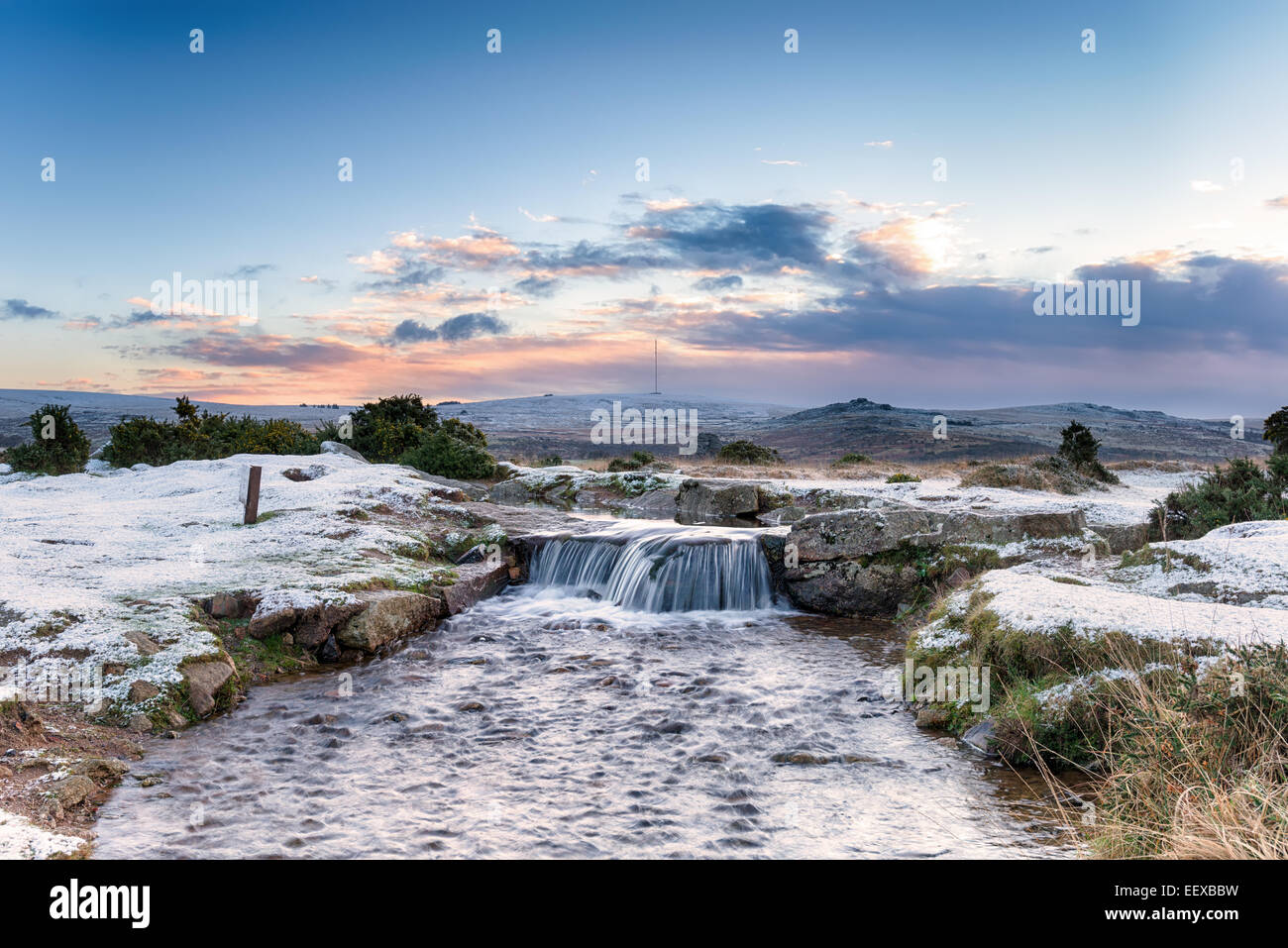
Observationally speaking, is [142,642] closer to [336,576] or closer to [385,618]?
[385,618]

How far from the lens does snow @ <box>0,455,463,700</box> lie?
9781 millimetres

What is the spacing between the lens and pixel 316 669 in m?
11.0

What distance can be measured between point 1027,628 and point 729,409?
167801 mm

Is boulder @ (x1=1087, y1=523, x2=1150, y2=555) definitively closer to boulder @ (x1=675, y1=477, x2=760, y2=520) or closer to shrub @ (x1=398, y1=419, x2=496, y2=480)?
boulder @ (x1=675, y1=477, x2=760, y2=520)

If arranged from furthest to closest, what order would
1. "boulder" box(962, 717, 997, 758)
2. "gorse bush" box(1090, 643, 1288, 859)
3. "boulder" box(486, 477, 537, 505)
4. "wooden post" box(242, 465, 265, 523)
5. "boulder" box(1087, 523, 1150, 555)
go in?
1. "boulder" box(486, 477, 537, 505)
2. "wooden post" box(242, 465, 265, 523)
3. "boulder" box(1087, 523, 1150, 555)
4. "boulder" box(962, 717, 997, 758)
5. "gorse bush" box(1090, 643, 1288, 859)

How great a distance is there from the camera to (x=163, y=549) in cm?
1482

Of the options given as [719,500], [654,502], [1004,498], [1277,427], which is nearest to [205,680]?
[719,500]

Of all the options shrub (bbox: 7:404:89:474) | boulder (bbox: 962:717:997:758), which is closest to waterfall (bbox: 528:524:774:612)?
boulder (bbox: 962:717:997:758)

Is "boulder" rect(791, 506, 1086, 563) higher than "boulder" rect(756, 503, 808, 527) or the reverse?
higher

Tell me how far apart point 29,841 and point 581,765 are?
14.4 feet

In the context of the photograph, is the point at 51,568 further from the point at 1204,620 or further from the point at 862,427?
the point at 862,427

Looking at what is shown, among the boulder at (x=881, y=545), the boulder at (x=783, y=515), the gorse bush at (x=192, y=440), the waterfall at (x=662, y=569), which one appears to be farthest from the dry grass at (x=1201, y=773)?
the gorse bush at (x=192, y=440)

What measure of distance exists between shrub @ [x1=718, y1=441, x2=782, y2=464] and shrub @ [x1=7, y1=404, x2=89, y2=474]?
90.5 feet
